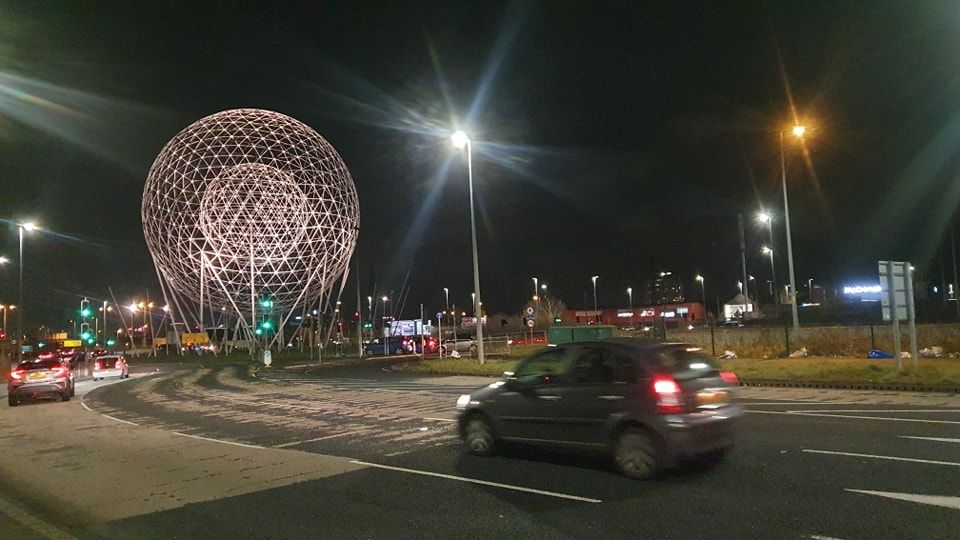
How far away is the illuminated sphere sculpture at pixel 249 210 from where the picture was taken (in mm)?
52625

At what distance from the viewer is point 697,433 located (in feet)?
25.2

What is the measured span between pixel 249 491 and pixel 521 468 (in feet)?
10.8

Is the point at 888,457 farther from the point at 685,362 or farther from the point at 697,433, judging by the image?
the point at 685,362

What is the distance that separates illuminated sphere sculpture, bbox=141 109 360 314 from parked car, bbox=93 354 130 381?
14583 millimetres

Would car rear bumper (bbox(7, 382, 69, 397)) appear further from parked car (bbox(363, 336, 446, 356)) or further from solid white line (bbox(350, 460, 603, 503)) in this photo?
parked car (bbox(363, 336, 446, 356))

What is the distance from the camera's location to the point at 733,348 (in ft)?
95.3

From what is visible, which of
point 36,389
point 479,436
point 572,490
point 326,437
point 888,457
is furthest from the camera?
point 36,389

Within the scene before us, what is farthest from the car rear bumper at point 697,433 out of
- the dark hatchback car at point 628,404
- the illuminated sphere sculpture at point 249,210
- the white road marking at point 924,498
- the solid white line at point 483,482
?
the illuminated sphere sculpture at point 249,210

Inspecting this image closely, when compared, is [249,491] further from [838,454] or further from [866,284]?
[866,284]

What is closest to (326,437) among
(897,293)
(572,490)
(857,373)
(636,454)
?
(572,490)

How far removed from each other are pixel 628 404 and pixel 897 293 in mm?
13906

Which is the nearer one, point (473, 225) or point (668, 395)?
point (668, 395)

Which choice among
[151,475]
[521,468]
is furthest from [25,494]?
[521,468]

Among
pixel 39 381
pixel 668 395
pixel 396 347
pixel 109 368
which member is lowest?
pixel 396 347
